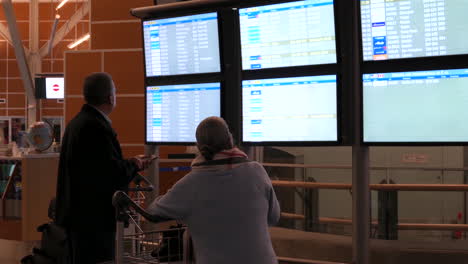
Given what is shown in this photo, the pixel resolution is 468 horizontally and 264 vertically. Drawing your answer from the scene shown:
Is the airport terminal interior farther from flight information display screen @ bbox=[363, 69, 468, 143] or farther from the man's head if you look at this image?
the man's head

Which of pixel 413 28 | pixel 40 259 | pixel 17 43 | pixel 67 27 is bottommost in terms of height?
pixel 40 259

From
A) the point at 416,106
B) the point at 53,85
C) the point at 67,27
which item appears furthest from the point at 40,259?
the point at 67,27

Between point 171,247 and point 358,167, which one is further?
point 358,167

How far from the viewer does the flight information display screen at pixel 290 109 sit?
10.5ft

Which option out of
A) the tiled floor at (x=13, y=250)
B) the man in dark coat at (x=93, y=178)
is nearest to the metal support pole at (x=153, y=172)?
the man in dark coat at (x=93, y=178)

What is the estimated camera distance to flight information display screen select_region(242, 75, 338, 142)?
3191 mm

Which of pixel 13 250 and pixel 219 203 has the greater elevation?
pixel 219 203

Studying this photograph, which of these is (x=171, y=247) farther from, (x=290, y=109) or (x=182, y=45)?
(x=182, y=45)

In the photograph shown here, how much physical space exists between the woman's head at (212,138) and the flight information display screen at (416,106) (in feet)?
3.11

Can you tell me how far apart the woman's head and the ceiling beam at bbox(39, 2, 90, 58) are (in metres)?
18.7

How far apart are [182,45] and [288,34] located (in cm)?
78

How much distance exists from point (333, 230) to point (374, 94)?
11.1 feet

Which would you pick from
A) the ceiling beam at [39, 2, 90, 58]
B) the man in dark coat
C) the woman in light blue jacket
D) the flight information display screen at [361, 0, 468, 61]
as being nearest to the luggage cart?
the woman in light blue jacket

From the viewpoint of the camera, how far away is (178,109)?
3.83m
